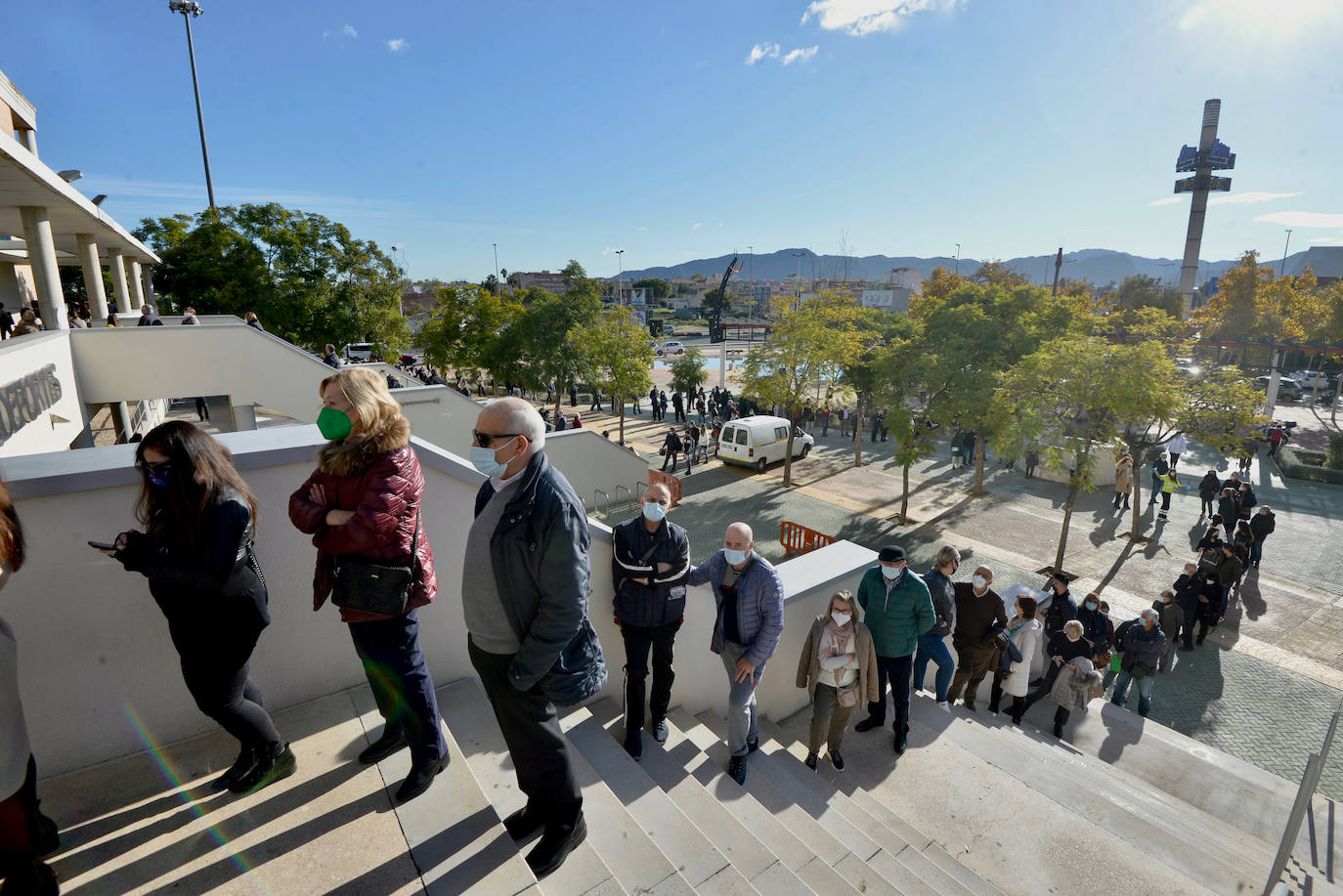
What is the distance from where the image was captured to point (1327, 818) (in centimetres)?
560

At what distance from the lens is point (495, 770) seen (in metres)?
3.03

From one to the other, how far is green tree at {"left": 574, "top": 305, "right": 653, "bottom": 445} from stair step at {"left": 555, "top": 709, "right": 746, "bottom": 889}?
17708 millimetres

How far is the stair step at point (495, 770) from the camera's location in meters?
2.45

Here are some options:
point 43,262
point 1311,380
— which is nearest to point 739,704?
point 43,262

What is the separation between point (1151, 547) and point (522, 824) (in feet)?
49.0

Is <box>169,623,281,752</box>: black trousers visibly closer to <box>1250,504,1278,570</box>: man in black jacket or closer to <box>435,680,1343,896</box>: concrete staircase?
<box>435,680,1343,896</box>: concrete staircase

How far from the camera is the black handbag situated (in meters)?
2.53

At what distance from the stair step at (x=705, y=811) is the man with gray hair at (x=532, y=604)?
1.03m

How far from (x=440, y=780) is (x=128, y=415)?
16.1 metres

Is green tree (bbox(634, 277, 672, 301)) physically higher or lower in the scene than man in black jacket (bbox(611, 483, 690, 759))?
higher

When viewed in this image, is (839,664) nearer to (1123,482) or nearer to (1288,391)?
(1123,482)

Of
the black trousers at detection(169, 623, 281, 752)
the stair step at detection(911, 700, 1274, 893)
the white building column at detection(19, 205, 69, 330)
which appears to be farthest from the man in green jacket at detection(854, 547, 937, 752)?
the white building column at detection(19, 205, 69, 330)

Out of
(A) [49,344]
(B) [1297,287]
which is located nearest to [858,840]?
(A) [49,344]

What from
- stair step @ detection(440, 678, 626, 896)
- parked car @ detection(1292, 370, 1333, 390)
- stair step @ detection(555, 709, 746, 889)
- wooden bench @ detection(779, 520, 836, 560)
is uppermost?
stair step @ detection(440, 678, 626, 896)
